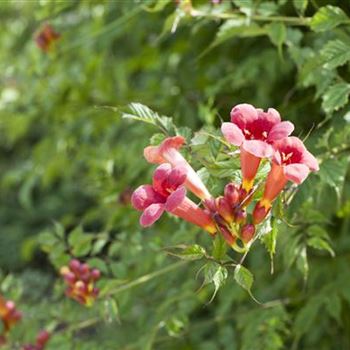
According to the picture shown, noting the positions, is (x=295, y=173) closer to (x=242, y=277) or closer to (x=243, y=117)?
(x=243, y=117)

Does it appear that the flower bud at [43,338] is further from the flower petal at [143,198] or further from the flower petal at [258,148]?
the flower petal at [258,148]

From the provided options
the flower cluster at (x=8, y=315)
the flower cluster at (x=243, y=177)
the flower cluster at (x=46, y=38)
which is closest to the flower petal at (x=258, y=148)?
the flower cluster at (x=243, y=177)

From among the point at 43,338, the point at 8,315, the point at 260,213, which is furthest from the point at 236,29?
the point at 8,315

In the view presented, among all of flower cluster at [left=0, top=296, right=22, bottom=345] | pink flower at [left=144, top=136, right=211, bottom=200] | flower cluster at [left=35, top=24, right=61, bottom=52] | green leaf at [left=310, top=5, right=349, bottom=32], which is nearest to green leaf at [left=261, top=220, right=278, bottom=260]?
pink flower at [left=144, top=136, right=211, bottom=200]

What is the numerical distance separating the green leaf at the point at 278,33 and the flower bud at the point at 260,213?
0.78 m

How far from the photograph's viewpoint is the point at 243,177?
1708 millimetres

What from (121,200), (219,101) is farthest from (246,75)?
(121,200)

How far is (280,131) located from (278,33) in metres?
0.81

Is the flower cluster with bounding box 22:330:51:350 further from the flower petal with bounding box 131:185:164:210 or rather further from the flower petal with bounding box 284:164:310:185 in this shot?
the flower petal with bounding box 284:164:310:185

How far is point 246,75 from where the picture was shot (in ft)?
9.95

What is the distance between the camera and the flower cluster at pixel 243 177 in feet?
5.21

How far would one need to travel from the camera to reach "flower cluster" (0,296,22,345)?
120 inches

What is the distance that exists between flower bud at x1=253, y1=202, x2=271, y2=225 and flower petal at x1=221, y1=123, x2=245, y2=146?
208 millimetres

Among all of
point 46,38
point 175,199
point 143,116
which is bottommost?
point 46,38
